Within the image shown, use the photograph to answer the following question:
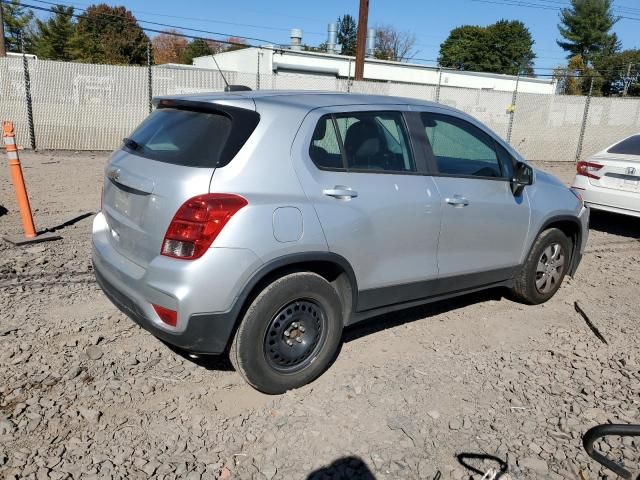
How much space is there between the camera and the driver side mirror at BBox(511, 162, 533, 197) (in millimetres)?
4422

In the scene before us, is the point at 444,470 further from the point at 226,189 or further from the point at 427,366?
the point at 226,189

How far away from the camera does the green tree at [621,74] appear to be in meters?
51.8

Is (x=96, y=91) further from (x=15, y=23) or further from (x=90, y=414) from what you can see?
(x=15, y=23)

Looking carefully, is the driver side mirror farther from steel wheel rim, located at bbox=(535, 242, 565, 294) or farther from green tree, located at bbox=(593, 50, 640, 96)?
green tree, located at bbox=(593, 50, 640, 96)

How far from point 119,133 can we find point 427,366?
12660mm

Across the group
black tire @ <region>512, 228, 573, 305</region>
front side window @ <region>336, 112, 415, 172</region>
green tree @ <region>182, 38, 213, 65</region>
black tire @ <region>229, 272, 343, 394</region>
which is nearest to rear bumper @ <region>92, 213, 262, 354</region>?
black tire @ <region>229, 272, 343, 394</region>

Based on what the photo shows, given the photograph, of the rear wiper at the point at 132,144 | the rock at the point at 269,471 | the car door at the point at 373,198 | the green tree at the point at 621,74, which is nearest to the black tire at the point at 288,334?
the car door at the point at 373,198

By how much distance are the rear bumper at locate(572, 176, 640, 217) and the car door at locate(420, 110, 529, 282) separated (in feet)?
12.1

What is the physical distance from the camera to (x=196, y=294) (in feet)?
9.60

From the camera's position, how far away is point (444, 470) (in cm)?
283

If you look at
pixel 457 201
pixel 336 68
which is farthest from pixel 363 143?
pixel 336 68

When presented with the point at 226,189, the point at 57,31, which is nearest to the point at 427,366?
the point at 226,189

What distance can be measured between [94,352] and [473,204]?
2926 millimetres

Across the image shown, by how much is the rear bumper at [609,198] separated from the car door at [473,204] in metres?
3.68
